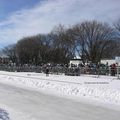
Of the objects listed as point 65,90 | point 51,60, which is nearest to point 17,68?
point 51,60

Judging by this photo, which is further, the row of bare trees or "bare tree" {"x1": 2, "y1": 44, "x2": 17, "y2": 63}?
"bare tree" {"x1": 2, "y1": 44, "x2": 17, "y2": 63}

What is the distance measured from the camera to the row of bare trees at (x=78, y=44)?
8756cm

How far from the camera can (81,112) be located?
44.9 ft

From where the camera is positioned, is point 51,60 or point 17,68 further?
point 51,60

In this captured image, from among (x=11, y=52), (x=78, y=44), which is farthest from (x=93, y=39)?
(x=11, y=52)

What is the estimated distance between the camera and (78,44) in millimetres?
90688

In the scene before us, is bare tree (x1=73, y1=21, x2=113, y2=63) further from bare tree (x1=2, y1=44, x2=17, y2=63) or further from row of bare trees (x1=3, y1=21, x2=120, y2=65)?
bare tree (x1=2, y1=44, x2=17, y2=63)

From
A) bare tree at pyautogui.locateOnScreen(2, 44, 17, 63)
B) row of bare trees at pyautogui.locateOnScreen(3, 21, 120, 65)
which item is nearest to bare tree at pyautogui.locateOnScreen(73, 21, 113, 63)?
row of bare trees at pyautogui.locateOnScreen(3, 21, 120, 65)

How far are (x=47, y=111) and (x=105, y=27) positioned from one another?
246 ft

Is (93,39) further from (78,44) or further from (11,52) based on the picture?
(11,52)

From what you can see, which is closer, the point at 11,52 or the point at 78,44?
the point at 78,44

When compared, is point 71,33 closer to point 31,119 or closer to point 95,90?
point 95,90

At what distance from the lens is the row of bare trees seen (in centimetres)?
8756

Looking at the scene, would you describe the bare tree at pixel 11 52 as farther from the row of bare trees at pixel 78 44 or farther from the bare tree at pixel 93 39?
the bare tree at pixel 93 39
